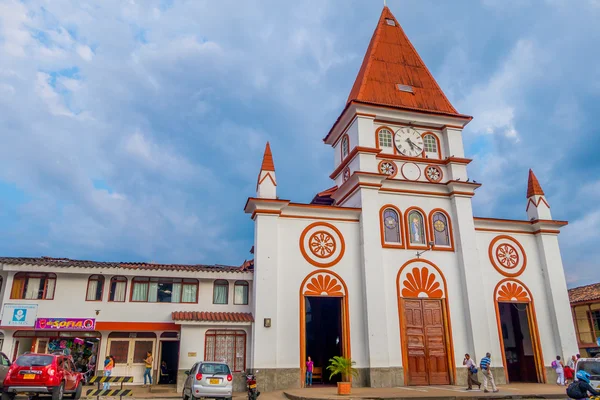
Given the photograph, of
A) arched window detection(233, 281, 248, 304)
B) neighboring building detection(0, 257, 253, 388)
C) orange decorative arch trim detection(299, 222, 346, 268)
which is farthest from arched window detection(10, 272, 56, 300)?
orange decorative arch trim detection(299, 222, 346, 268)

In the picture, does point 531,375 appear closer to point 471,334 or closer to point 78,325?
point 471,334

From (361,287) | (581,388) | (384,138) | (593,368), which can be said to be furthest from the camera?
(384,138)

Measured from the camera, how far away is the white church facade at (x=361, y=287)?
19.8 meters

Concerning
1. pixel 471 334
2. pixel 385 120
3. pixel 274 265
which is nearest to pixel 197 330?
pixel 274 265

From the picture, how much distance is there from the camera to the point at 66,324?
64.2ft

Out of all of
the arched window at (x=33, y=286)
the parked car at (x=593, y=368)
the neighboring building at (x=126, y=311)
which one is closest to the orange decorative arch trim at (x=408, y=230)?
the neighboring building at (x=126, y=311)

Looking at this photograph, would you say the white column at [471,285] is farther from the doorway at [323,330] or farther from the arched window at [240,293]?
the arched window at [240,293]

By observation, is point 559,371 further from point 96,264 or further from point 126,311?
point 96,264

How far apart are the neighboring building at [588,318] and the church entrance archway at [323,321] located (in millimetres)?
18256

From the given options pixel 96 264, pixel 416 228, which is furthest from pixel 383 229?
pixel 96 264

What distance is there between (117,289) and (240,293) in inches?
216

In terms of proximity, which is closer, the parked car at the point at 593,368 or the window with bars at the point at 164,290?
the parked car at the point at 593,368

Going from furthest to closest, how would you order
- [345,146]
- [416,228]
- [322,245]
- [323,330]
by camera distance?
[345,146], [323,330], [416,228], [322,245]

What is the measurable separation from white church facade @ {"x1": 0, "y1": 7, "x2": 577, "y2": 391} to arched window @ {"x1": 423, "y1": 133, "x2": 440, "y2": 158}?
122 mm
